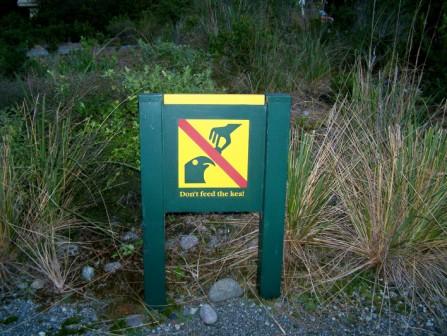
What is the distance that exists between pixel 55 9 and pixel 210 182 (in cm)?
1151

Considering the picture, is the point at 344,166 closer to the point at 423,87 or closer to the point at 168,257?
the point at 168,257

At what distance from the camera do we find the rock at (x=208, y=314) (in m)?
2.93

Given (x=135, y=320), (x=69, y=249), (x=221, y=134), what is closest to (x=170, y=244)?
(x=69, y=249)

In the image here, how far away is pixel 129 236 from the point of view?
3658mm

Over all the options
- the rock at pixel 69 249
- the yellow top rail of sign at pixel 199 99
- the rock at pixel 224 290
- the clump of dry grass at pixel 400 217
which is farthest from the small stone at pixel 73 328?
the clump of dry grass at pixel 400 217

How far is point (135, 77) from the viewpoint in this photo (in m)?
4.48

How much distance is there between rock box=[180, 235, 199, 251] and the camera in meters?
3.59

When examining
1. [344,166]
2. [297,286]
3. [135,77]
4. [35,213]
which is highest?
[135,77]

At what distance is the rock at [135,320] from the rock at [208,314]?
337 mm

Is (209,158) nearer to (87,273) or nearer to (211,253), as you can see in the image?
(211,253)

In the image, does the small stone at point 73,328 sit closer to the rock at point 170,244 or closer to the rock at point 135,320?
the rock at point 135,320

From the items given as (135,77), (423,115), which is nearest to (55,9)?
(135,77)

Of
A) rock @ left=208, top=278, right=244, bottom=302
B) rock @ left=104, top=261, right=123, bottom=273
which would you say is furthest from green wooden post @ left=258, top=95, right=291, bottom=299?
rock @ left=104, top=261, right=123, bottom=273

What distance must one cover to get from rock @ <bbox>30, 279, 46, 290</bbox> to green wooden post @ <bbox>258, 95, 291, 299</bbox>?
51.6 inches
